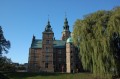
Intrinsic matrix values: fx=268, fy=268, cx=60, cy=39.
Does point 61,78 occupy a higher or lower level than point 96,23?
lower

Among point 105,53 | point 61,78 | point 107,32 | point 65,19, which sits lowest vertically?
point 61,78

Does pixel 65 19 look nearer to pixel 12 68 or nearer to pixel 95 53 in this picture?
pixel 12 68

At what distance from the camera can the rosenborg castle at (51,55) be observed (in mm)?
74438

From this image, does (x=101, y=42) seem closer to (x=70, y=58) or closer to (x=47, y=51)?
(x=70, y=58)

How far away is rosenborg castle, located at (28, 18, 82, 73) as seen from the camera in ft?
244

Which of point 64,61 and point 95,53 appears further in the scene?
point 64,61

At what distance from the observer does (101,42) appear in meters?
35.8

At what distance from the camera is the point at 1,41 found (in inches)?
2584

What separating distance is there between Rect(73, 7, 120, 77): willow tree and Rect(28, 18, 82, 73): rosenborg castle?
34458 millimetres

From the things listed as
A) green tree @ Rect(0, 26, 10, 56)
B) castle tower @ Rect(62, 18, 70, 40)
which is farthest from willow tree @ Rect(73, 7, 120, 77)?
castle tower @ Rect(62, 18, 70, 40)

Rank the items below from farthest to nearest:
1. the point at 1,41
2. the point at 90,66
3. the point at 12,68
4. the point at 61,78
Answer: the point at 12,68 → the point at 1,41 → the point at 61,78 → the point at 90,66

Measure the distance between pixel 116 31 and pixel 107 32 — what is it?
1185 millimetres

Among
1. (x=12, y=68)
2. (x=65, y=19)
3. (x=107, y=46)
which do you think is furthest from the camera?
(x=65, y=19)

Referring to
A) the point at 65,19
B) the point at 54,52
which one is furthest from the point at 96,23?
the point at 65,19
